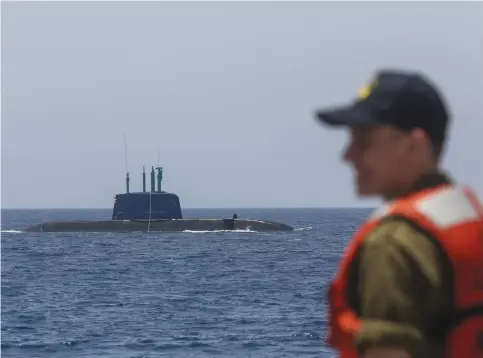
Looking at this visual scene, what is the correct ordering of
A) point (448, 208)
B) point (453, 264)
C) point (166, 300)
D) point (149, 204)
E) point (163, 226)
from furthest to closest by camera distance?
point (163, 226), point (149, 204), point (166, 300), point (448, 208), point (453, 264)

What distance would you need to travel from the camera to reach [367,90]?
3.18 m

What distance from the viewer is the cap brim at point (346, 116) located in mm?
3088

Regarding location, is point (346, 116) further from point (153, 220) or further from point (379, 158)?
point (153, 220)

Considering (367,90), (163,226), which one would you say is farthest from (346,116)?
(163,226)

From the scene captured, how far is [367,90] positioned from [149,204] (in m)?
98.1

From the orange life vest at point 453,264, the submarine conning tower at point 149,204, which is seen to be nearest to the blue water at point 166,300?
the submarine conning tower at point 149,204

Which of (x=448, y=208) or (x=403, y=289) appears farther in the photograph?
(x=448, y=208)

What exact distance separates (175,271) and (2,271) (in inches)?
475

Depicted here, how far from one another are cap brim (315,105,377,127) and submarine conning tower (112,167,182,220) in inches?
3809

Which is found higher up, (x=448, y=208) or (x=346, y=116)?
(x=346, y=116)

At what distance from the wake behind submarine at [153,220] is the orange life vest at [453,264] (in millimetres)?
96942

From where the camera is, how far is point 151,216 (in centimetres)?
10325

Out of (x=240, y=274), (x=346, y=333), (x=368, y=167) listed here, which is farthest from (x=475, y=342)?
(x=240, y=274)

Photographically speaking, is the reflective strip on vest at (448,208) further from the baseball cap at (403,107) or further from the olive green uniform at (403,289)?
the baseball cap at (403,107)
